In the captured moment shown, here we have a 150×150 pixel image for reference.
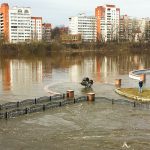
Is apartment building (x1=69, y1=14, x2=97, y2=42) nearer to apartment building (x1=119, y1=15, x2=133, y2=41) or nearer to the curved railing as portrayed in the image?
apartment building (x1=119, y1=15, x2=133, y2=41)

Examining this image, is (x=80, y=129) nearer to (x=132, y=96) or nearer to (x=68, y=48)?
(x=132, y=96)

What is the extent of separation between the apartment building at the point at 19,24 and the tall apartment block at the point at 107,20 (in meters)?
36.7

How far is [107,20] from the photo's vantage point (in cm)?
19188

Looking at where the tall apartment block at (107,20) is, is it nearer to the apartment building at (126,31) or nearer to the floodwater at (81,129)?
the apartment building at (126,31)

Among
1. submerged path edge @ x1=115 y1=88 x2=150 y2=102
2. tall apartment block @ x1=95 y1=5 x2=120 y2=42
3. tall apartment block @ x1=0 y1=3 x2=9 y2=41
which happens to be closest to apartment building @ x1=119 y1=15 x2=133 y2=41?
tall apartment block @ x1=95 y1=5 x2=120 y2=42

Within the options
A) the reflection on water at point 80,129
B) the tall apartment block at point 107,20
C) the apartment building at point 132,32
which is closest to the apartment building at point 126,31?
the apartment building at point 132,32

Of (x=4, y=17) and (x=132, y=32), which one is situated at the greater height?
(x=4, y=17)

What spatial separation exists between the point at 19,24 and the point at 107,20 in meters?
51.5

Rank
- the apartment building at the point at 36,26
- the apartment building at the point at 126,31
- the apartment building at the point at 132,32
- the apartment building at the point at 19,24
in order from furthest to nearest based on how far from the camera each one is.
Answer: the apartment building at the point at 36,26 < the apartment building at the point at 132,32 < the apartment building at the point at 126,31 < the apartment building at the point at 19,24

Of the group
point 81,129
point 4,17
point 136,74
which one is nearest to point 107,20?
point 4,17

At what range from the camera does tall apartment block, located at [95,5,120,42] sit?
184625 mm

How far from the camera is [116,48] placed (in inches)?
5827

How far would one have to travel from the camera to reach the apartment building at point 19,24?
527 feet

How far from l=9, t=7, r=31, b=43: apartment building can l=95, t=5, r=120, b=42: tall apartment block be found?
120 ft
